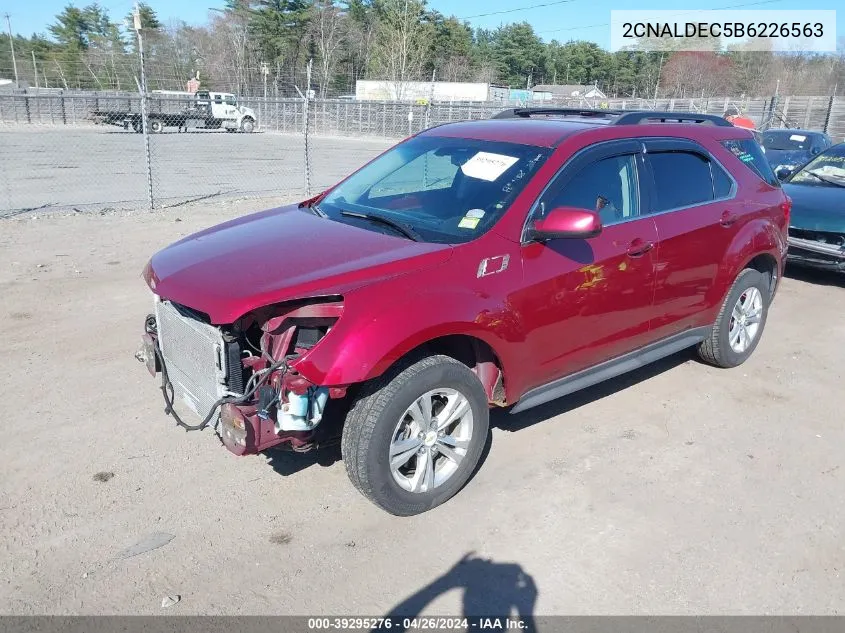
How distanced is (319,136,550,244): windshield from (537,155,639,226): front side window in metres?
0.22

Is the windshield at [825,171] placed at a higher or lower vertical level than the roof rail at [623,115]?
lower

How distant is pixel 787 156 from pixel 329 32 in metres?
51.3

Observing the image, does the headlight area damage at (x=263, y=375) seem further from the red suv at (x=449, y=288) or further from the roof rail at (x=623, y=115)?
the roof rail at (x=623, y=115)

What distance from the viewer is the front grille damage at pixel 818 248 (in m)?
7.77

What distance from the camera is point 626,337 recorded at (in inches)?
172

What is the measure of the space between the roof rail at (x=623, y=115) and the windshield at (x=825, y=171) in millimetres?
4490

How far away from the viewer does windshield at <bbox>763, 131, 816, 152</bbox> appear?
619 inches

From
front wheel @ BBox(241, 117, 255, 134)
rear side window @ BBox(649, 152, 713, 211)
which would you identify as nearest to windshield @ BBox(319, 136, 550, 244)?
rear side window @ BBox(649, 152, 713, 211)

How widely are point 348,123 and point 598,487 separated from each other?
3683cm

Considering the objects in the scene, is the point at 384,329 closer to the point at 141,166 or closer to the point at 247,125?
the point at 141,166

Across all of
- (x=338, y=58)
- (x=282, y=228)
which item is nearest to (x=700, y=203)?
(x=282, y=228)

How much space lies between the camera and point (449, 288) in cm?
335

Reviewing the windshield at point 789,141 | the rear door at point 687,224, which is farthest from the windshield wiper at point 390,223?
the windshield at point 789,141

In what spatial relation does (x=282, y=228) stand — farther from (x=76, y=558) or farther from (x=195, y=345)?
(x=76, y=558)
